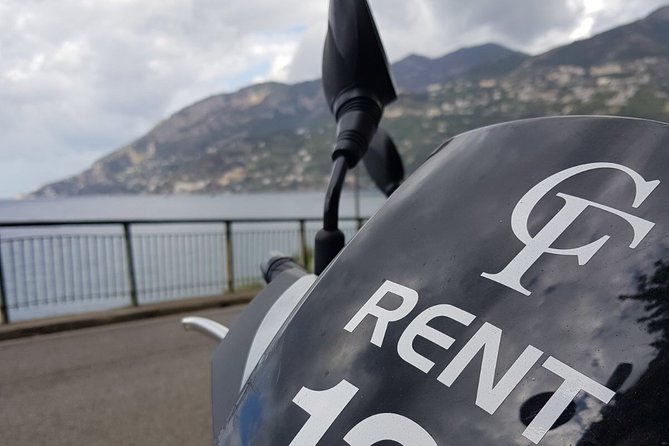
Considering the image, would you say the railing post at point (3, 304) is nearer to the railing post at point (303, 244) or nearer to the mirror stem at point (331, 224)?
the railing post at point (303, 244)

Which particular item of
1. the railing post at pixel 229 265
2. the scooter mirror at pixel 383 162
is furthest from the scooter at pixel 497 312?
the railing post at pixel 229 265

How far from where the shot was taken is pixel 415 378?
739mm

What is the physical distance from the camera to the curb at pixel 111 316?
534 cm

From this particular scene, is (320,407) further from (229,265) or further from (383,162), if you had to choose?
(229,265)

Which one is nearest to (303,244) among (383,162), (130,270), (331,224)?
(130,270)

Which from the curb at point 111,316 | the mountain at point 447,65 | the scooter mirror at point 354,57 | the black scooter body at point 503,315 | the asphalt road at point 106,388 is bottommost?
the curb at point 111,316

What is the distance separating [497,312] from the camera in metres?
0.77

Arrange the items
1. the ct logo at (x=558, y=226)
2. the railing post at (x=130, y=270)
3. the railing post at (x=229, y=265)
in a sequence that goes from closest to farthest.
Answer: the ct logo at (x=558, y=226) < the railing post at (x=130, y=270) < the railing post at (x=229, y=265)

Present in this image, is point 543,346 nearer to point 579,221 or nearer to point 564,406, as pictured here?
point 564,406

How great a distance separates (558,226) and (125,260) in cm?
676

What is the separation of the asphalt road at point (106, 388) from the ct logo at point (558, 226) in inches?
111

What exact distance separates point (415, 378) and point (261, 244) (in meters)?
9.17

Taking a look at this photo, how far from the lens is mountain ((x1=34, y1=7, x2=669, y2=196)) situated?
3018 mm

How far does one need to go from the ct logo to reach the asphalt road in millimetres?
2815
